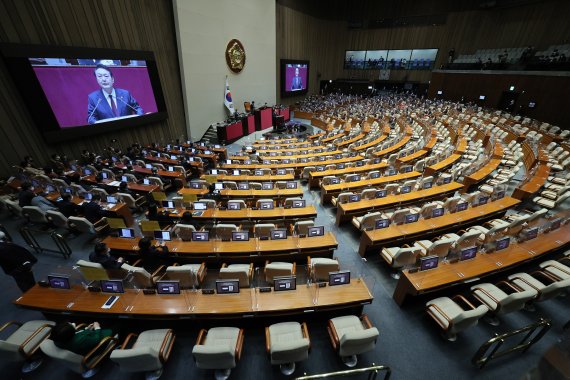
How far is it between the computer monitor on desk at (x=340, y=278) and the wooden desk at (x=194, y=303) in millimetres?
98

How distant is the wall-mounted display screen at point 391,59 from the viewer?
28.8m

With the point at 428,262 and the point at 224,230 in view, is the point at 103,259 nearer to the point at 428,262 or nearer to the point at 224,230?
the point at 224,230

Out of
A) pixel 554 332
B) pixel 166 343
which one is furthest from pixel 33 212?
pixel 554 332

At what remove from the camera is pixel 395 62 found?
30688mm

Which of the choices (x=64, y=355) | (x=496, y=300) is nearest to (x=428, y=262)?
(x=496, y=300)

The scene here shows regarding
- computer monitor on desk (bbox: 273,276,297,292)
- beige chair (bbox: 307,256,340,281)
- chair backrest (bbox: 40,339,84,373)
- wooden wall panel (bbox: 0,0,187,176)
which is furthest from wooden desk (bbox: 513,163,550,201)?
wooden wall panel (bbox: 0,0,187,176)

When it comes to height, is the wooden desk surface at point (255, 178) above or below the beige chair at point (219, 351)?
below

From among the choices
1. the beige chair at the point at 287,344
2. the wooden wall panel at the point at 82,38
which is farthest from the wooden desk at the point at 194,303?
the wooden wall panel at the point at 82,38

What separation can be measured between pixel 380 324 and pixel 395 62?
34.5 meters

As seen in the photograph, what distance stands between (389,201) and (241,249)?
4845 mm

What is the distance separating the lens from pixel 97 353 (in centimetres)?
350

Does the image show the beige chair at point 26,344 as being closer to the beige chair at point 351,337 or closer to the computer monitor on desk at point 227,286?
the computer monitor on desk at point 227,286

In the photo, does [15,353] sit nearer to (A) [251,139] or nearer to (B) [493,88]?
(A) [251,139]

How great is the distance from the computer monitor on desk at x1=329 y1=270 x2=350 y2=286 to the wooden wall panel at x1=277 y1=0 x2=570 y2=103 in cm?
2518
